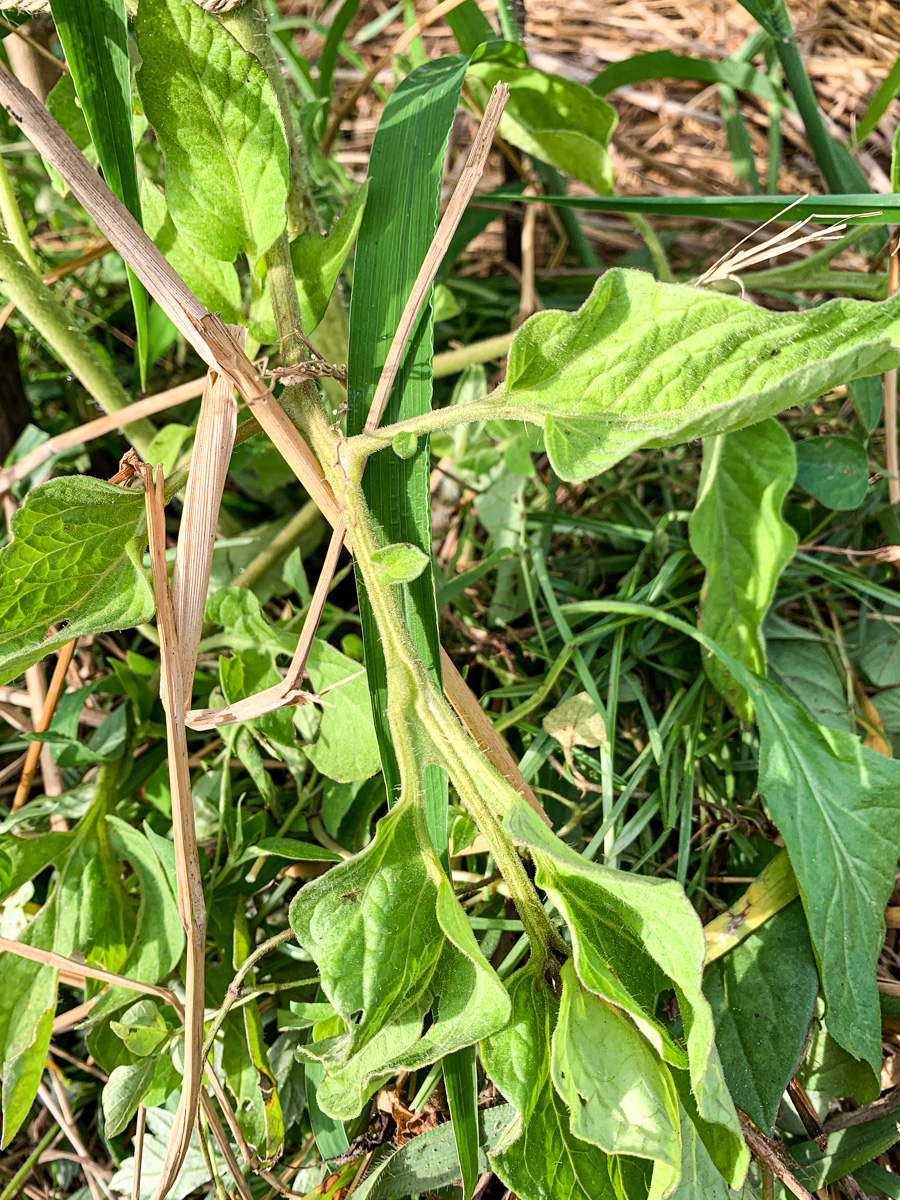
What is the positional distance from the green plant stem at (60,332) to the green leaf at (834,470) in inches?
30.3

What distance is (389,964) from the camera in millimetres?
607

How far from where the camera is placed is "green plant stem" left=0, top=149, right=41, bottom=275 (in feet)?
2.84

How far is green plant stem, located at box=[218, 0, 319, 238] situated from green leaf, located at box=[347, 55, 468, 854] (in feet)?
0.24

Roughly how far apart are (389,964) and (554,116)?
36.8 inches

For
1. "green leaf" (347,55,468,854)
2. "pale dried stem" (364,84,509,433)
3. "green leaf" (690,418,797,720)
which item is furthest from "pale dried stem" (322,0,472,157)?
"green leaf" (690,418,797,720)

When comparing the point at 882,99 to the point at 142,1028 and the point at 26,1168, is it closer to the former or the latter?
the point at 142,1028

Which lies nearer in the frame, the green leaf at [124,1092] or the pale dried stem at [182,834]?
the pale dried stem at [182,834]

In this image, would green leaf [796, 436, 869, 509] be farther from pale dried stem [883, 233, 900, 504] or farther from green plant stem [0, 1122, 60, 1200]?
green plant stem [0, 1122, 60, 1200]

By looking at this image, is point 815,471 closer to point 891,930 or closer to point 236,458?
point 891,930

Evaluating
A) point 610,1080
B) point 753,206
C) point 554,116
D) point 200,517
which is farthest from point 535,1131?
point 554,116

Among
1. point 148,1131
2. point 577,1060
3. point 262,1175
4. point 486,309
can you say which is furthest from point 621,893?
point 486,309

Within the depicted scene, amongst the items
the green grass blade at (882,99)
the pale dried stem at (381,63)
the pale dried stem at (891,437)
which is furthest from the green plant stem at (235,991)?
the green grass blade at (882,99)

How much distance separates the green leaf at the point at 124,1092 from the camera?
803 millimetres

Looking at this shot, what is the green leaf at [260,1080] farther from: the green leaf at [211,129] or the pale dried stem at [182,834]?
the green leaf at [211,129]
